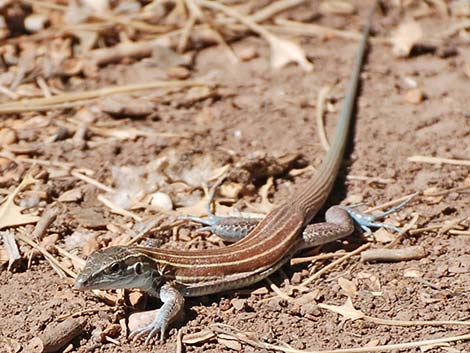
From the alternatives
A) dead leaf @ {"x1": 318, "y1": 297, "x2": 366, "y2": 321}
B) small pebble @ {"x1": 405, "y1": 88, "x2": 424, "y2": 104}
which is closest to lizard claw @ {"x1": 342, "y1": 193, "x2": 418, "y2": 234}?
dead leaf @ {"x1": 318, "y1": 297, "x2": 366, "y2": 321}

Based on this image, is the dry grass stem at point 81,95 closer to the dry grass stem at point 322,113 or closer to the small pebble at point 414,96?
the dry grass stem at point 322,113

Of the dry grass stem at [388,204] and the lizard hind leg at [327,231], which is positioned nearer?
the lizard hind leg at [327,231]

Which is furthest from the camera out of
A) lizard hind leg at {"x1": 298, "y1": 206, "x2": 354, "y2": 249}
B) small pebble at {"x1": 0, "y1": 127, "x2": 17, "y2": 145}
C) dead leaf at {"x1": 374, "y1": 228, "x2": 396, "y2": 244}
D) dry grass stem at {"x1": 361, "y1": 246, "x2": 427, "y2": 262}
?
small pebble at {"x1": 0, "y1": 127, "x2": 17, "y2": 145}

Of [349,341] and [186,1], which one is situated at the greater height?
[186,1]

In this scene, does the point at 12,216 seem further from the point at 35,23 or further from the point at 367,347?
the point at 35,23

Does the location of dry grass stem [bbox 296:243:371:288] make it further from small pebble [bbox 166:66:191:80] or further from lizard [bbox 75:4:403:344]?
small pebble [bbox 166:66:191:80]

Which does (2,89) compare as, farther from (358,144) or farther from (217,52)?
(358,144)

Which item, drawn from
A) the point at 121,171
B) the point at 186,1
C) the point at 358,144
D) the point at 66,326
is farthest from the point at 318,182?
the point at 186,1

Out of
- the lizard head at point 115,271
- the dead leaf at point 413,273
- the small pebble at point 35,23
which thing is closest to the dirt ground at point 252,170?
the dead leaf at point 413,273
